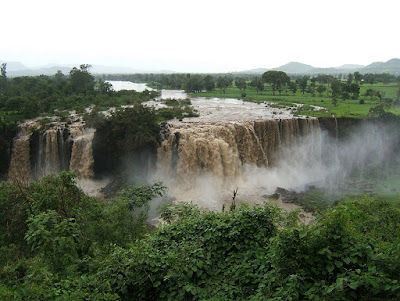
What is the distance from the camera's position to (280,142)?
81.4 ft

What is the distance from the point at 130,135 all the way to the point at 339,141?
61.8ft

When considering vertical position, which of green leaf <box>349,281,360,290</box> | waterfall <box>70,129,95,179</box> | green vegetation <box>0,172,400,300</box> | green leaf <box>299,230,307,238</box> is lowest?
waterfall <box>70,129,95,179</box>

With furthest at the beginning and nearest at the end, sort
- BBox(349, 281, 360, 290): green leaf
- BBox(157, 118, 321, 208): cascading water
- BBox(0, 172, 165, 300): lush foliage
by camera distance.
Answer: BBox(157, 118, 321, 208): cascading water, BBox(0, 172, 165, 300): lush foliage, BBox(349, 281, 360, 290): green leaf

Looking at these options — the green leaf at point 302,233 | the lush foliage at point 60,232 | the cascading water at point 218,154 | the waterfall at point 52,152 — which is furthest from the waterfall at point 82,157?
the green leaf at point 302,233

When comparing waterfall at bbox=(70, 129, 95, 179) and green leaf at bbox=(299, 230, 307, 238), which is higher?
green leaf at bbox=(299, 230, 307, 238)

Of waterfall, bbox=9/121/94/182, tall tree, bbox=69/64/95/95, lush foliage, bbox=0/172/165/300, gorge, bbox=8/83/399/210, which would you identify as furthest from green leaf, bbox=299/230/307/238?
tall tree, bbox=69/64/95/95

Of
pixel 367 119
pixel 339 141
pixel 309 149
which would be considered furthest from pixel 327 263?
pixel 367 119

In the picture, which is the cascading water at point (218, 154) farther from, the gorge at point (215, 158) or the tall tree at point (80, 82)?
the tall tree at point (80, 82)

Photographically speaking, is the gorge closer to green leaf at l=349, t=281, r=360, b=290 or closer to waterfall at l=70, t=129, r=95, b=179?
waterfall at l=70, t=129, r=95, b=179

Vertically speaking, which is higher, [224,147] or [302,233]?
[302,233]

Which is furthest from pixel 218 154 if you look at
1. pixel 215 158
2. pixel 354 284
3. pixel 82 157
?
pixel 354 284

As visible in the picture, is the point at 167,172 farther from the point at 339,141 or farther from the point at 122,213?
the point at 339,141

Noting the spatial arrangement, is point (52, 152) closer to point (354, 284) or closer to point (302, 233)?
point (302, 233)

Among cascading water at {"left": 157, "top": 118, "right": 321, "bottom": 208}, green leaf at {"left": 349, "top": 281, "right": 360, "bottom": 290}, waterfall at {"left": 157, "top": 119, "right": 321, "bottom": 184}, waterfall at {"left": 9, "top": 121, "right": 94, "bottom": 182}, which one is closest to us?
green leaf at {"left": 349, "top": 281, "right": 360, "bottom": 290}
